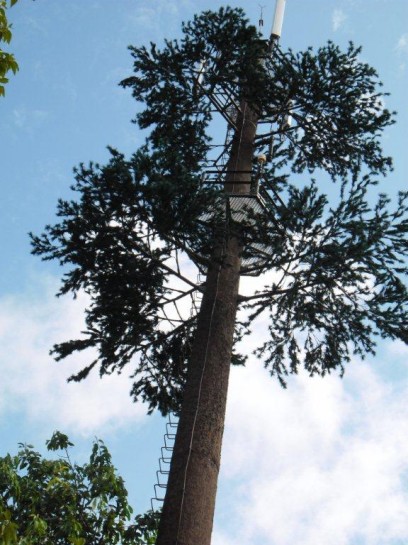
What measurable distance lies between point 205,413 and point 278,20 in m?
9.23

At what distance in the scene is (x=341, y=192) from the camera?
11367 mm

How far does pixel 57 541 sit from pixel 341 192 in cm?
723

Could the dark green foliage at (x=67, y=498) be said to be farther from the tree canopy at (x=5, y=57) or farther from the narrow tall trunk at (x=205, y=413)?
the tree canopy at (x=5, y=57)

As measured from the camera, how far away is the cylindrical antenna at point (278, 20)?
48.9 feet

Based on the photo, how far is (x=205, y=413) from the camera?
10359mm

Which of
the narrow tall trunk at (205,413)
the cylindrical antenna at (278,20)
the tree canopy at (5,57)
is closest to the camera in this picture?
the tree canopy at (5,57)

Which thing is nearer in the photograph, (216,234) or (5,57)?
(5,57)

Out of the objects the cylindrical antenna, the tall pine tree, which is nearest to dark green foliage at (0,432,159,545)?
the tall pine tree

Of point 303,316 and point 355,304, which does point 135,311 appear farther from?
point 355,304

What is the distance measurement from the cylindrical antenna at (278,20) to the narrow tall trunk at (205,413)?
3.66 metres

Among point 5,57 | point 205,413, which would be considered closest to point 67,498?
point 205,413

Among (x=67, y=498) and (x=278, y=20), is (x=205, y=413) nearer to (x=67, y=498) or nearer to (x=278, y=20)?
(x=67, y=498)

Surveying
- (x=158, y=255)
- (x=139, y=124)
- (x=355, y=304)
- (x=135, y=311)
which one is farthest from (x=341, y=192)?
(x=139, y=124)

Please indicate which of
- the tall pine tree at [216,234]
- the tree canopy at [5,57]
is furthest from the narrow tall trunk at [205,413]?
the tree canopy at [5,57]
